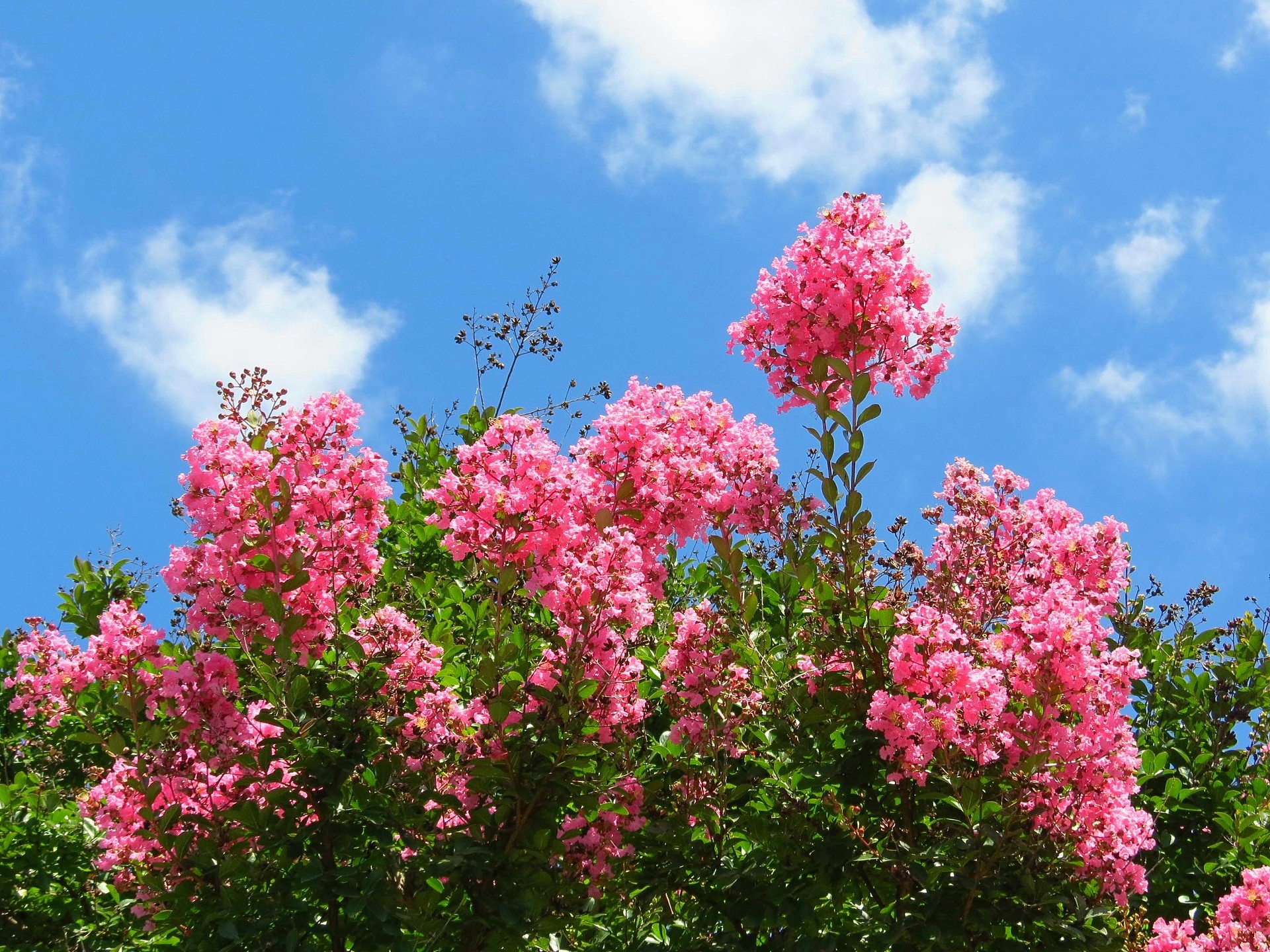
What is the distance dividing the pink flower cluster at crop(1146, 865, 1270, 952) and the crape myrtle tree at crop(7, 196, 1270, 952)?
1 centimetres

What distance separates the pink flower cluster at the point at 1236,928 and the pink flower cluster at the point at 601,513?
7.07ft

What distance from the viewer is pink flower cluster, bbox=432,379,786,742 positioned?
4.47 m

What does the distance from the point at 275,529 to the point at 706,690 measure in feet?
6.23

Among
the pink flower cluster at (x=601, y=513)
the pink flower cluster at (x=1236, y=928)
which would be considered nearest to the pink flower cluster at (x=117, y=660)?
the pink flower cluster at (x=601, y=513)

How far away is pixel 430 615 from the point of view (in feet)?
23.6

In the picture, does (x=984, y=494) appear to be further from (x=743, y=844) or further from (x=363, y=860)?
(x=363, y=860)

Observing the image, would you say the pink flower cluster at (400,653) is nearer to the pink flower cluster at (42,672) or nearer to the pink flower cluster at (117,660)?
the pink flower cluster at (117,660)

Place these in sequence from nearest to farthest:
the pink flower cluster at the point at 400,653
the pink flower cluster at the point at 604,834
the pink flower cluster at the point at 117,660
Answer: the pink flower cluster at the point at 604,834 < the pink flower cluster at the point at 400,653 < the pink flower cluster at the point at 117,660

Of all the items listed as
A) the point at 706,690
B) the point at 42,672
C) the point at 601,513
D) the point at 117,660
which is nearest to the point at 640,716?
the point at 706,690

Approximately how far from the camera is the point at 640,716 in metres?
4.68

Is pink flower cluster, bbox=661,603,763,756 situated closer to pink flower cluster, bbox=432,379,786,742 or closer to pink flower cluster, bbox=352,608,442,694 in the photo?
pink flower cluster, bbox=432,379,786,742

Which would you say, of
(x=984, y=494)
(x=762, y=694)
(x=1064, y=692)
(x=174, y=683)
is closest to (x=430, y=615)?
(x=174, y=683)

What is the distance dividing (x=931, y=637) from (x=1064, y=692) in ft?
1.63

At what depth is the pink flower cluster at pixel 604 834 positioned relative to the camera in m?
4.59
